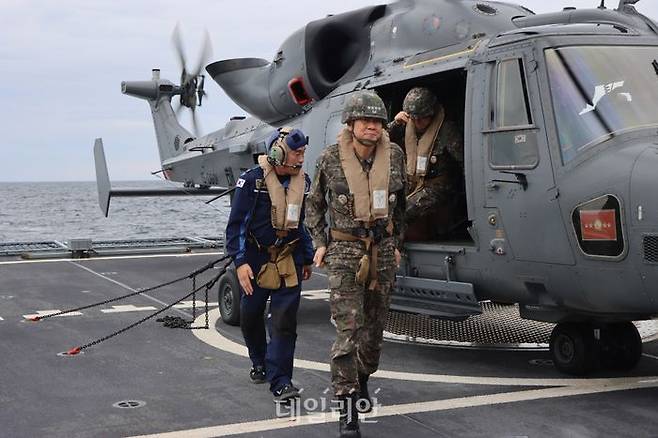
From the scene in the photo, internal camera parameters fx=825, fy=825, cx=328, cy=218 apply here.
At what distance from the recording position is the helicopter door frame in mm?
5762

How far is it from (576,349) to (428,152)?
2.03 meters

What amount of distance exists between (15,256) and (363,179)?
10890 mm

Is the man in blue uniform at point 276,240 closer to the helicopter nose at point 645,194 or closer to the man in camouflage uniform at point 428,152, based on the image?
the man in camouflage uniform at point 428,152

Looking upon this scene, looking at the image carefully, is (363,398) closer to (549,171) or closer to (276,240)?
(276,240)

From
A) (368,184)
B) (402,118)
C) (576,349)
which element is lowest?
(576,349)

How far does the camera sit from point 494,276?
6.19 meters

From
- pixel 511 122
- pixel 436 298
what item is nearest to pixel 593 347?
pixel 436 298

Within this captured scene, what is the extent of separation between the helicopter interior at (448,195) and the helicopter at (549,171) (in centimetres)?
2

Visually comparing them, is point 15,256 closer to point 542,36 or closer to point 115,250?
point 115,250

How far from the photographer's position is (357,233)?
5062mm

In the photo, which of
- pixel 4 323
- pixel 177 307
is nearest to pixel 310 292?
pixel 177 307

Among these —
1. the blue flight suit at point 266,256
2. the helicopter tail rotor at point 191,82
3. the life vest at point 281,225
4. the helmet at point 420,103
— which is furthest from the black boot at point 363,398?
the helicopter tail rotor at point 191,82

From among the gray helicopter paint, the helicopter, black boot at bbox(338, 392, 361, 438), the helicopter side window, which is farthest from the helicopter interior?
black boot at bbox(338, 392, 361, 438)

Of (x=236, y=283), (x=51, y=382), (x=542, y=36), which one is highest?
(x=542, y=36)
